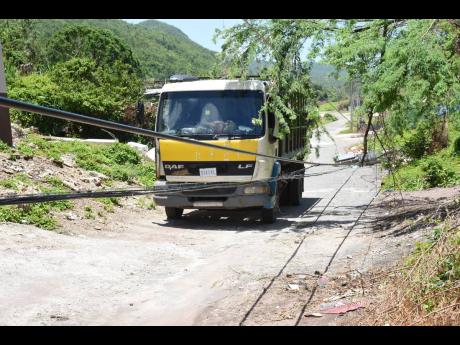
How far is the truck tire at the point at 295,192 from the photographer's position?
12.8 m

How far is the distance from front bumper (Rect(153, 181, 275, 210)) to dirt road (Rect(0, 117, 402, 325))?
501 mm

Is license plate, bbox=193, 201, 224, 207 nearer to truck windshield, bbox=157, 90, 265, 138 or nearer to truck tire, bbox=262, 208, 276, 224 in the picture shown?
truck tire, bbox=262, 208, 276, 224

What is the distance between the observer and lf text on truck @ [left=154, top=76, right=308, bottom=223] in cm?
975

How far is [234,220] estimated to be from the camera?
11250 millimetres

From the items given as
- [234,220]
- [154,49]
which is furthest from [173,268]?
[154,49]

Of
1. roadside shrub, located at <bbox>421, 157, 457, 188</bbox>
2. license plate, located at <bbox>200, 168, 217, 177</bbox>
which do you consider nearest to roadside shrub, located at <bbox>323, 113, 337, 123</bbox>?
license plate, located at <bbox>200, 168, 217, 177</bbox>

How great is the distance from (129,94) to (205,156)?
1703 cm

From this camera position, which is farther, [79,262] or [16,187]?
[16,187]

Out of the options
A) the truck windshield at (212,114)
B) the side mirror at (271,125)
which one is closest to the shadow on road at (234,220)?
the side mirror at (271,125)

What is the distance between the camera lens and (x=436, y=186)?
13.6 metres

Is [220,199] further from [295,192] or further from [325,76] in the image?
[295,192]

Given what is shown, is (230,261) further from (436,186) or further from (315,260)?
(436,186)
